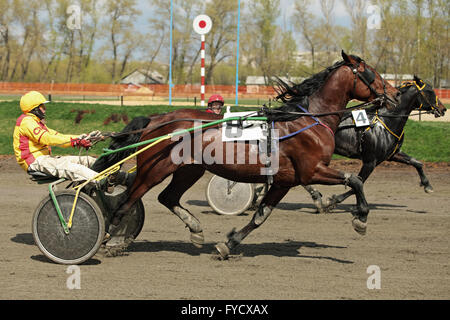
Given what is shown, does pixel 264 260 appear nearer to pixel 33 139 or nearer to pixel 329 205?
pixel 329 205

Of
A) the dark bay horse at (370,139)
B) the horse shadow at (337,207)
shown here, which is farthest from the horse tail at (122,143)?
the horse shadow at (337,207)

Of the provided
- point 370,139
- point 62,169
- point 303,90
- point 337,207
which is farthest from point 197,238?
point 337,207

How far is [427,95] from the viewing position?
9.34 m

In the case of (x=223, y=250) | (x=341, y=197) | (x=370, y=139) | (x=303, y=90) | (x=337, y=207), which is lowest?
(x=337, y=207)

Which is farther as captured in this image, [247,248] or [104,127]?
[104,127]

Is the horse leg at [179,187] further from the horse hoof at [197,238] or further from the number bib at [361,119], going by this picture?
the number bib at [361,119]

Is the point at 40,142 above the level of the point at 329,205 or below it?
above

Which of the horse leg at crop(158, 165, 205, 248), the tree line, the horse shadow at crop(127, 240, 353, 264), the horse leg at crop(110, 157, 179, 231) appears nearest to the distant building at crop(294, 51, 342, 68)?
the tree line

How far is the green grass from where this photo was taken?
1499cm

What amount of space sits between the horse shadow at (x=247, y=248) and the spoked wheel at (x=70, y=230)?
35.3 inches

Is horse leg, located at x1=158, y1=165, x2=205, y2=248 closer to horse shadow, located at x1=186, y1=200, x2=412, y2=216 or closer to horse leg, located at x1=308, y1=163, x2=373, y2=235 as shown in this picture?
horse leg, located at x1=308, y1=163, x2=373, y2=235

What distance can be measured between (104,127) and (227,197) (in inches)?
340

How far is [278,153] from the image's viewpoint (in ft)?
19.5

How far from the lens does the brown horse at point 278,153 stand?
5941 mm
